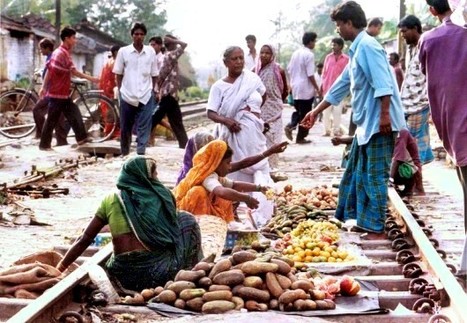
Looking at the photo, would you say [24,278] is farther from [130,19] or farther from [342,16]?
[130,19]

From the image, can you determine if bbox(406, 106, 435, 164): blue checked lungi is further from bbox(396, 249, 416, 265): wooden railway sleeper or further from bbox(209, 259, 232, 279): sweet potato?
bbox(209, 259, 232, 279): sweet potato

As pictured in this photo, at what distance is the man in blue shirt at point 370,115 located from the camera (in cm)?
779

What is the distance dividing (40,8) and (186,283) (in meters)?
55.5

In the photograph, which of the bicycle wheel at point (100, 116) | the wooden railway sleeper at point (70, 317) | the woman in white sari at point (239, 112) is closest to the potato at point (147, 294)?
the wooden railway sleeper at point (70, 317)

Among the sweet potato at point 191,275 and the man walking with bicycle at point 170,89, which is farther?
the man walking with bicycle at point 170,89

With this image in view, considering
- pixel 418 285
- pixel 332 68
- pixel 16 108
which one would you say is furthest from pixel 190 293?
pixel 16 108

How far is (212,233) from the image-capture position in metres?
7.05

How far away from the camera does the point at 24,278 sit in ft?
18.0

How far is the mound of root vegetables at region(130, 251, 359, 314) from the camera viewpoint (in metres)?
5.11

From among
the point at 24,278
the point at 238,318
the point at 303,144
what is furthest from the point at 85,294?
the point at 303,144

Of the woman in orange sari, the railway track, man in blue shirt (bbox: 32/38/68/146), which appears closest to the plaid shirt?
man in blue shirt (bbox: 32/38/68/146)

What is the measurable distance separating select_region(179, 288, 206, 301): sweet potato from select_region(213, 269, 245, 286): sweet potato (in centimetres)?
12

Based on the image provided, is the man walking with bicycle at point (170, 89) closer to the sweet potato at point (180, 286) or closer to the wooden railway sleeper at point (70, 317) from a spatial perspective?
the sweet potato at point (180, 286)

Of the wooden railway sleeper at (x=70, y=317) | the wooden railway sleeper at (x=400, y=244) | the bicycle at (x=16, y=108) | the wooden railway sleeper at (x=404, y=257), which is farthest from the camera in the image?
the bicycle at (x=16, y=108)
